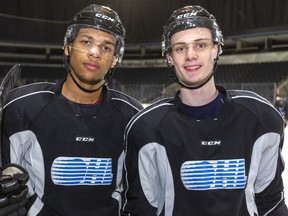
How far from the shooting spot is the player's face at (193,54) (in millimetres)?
1561

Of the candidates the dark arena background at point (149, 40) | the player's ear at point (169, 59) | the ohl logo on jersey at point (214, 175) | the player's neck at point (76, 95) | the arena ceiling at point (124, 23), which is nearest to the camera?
the ohl logo on jersey at point (214, 175)

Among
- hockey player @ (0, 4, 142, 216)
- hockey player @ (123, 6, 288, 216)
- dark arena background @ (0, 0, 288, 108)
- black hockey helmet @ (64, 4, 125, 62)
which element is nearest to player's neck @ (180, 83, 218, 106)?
hockey player @ (123, 6, 288, 216)

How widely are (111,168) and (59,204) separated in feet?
1.02

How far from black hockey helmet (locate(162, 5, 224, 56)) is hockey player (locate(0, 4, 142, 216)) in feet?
1.11

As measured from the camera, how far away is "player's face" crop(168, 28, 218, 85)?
156 cm

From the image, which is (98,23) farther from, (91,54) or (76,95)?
(76,95)

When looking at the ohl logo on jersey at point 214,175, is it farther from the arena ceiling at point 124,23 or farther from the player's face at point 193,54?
the arena ceiling at point 124,23

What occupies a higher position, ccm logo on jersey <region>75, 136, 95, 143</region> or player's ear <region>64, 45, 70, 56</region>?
player's ear <region>64, 45, 70, 56</region>

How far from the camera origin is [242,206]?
154 cm

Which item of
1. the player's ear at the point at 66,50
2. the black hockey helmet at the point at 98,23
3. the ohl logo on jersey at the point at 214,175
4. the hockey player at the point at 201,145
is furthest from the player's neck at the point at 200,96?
the player's ear at the point at 66,50

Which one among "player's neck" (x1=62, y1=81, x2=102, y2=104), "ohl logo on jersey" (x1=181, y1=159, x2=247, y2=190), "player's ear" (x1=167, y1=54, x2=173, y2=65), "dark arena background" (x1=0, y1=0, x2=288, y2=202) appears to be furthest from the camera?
"dark arena background" (x1=0, y1=0, x2=288, y2=202)

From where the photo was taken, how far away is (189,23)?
63.1 inches

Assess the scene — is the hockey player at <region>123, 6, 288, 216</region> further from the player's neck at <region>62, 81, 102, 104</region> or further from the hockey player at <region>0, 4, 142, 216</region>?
the player's neck at <region>62, 81, 102, 104</region>

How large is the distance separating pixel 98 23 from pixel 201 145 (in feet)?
2.72
